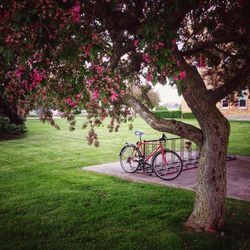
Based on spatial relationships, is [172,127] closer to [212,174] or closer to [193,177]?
[212,174]

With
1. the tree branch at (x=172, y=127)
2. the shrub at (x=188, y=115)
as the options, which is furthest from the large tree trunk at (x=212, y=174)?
the shrub at (x=188, y=115)

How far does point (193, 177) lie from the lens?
355 inches

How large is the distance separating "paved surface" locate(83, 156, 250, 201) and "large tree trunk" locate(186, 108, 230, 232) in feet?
7.12

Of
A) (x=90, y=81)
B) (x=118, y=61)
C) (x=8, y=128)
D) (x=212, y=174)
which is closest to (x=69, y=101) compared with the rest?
(x=90, y=81)

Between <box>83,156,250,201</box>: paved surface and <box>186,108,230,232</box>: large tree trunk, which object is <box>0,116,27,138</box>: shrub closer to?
<box>83,156,250,201</box>: paved surface

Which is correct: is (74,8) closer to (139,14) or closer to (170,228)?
(139,14)

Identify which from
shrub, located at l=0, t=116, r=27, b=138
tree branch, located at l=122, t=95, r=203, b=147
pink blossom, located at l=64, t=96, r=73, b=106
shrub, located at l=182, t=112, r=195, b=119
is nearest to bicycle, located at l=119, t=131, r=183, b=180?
tree branch, located at l=122, t=95, r=203, b=147

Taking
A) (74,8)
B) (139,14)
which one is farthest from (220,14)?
(74,8)

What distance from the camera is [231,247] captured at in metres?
4.72

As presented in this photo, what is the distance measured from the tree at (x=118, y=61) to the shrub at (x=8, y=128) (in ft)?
50.2

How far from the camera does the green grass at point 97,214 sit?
4891mm

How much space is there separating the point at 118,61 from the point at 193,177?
16.6 feet

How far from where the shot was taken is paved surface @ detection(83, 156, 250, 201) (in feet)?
25.0

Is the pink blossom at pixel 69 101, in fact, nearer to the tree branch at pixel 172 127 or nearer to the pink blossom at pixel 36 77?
the pink blossom at pixel 36 77
